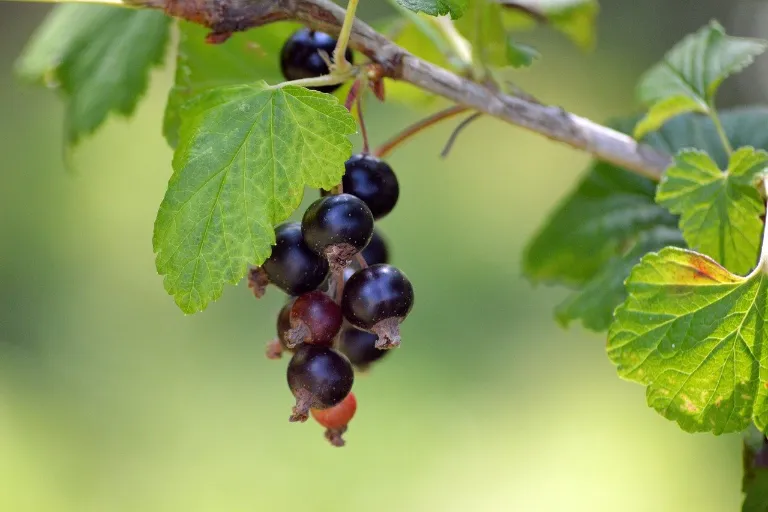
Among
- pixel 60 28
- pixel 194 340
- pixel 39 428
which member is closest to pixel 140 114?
pixel 194 340

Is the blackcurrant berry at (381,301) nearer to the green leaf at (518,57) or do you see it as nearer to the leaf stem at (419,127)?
the leaf stem at (419,127)

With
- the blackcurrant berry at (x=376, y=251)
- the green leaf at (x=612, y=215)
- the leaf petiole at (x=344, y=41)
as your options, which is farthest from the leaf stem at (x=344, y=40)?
the green leaf at (x=612, y=215)

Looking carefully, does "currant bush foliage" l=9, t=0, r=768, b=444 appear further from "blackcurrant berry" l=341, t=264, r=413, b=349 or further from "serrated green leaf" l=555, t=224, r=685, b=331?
"blackcurrant berry" l=341, t=264, r=413, b=349

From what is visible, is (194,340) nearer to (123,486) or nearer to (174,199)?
(123,486)

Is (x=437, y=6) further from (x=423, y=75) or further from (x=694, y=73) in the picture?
(x=694, y=73)

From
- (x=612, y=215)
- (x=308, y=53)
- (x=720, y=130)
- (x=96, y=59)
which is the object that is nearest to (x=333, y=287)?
(x=308, y=53)

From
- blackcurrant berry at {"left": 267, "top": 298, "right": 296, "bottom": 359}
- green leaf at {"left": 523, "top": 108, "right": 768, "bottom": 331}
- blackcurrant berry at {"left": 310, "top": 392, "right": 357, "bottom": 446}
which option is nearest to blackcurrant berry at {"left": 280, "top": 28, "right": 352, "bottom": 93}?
blackcurrant berry at {"left": 267, "top": 298, "right": 296, "bottom": 359}
